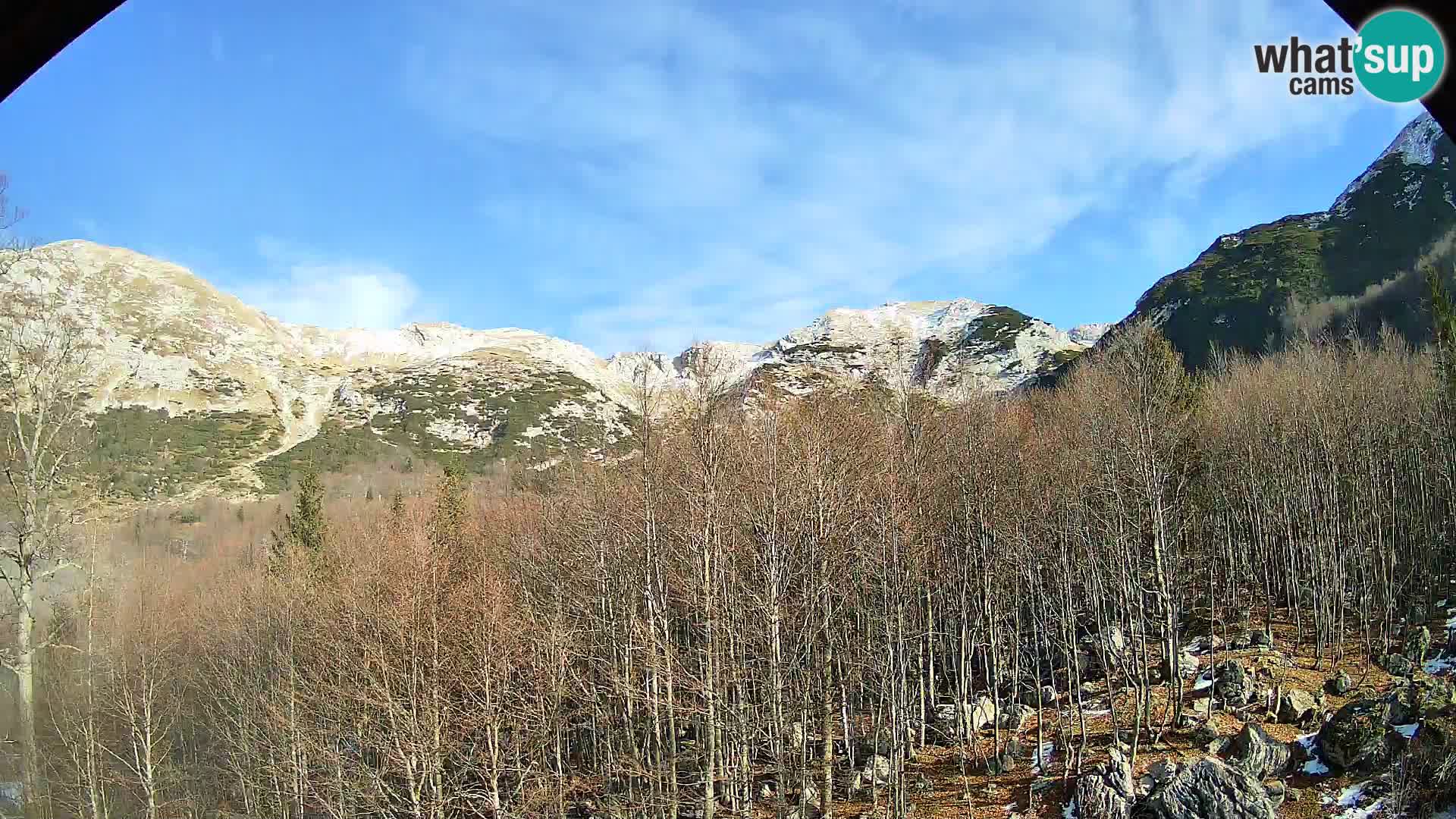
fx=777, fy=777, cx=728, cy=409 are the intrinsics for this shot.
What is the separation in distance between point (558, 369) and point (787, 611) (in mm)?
186320

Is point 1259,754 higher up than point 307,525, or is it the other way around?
point 307,525

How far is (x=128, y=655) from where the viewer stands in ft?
88.0

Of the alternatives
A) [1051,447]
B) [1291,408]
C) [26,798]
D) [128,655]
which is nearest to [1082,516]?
[1051,447]

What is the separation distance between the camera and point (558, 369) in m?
200

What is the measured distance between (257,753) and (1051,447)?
97.1 ft

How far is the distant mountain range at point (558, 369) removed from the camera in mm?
45531

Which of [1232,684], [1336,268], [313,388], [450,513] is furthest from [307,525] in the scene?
[313,388]

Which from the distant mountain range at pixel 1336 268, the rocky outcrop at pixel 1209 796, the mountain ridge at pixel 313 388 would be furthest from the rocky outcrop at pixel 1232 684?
the distant mountain range at pixel 1336 268

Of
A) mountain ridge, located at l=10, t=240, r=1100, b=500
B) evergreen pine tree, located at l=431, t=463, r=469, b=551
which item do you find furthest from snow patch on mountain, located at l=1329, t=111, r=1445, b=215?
evergreen pine tree, located at l=431, t=463, r=469, b=551

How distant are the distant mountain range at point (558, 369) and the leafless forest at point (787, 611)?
4155mm

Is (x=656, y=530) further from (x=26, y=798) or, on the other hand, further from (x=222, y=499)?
(x=222, y=499)

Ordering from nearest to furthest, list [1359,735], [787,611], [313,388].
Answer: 1. [1359,735]
2. [787,611]
3. [313,388]

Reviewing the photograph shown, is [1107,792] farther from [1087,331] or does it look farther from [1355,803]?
[1087,331]

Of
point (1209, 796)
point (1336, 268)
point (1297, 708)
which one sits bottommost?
point (1209, 796)
